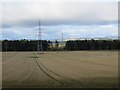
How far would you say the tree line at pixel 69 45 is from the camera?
18075cm

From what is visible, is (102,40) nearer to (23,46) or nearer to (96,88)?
(23,46)

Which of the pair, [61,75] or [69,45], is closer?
[61,75]

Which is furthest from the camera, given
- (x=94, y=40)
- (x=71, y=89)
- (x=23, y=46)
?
(x=94, y=40)

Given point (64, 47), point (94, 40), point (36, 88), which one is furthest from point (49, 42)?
point (36, 88)

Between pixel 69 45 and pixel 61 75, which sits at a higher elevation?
pixel 61 75

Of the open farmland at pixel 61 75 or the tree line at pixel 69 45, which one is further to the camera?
the tree line at pixel 69 45

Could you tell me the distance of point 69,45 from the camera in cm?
19562

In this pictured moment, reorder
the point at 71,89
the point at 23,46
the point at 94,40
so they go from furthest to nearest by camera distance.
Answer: the point at 94,40 < the point at 23,46 < the point at 71,89

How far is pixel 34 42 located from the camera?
604 ft

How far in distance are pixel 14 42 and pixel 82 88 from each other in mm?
171201

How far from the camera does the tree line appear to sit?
180750 mm

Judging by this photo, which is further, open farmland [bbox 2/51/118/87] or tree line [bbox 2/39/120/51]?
tree line [bbox 2/39/120/51]

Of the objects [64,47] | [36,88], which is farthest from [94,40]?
[36,88]

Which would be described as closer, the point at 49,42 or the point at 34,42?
the point at 34,42
